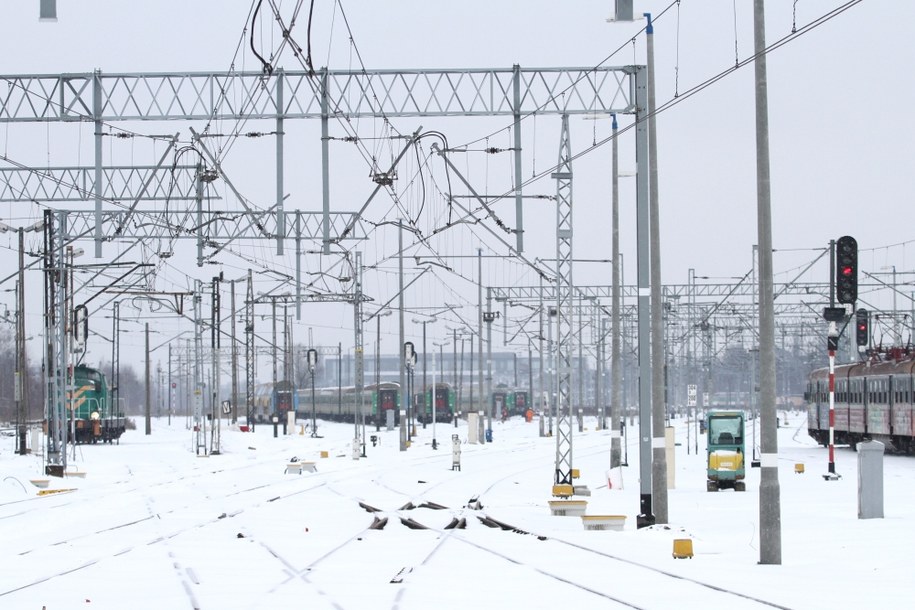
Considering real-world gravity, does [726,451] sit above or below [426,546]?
above

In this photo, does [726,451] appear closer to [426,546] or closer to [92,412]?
[426,546]

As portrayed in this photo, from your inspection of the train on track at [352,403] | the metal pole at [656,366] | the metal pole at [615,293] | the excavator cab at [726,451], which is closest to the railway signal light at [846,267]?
the metal pole at [656,366]

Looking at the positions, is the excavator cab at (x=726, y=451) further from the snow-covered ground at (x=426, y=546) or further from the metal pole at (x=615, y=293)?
the metal pole at (x=615, y=293)

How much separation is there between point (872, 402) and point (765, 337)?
1301 inches

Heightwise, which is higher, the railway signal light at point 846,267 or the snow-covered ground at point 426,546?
the railway signal light at point 846,267

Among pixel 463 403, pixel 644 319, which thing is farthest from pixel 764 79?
pixel 463 403

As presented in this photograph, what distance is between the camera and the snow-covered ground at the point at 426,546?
13.9 m

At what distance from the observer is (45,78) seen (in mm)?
29375

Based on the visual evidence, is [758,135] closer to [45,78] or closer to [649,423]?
[649,423]

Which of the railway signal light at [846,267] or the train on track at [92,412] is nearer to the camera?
the railway signal light at [846,267]

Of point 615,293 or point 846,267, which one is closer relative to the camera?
point 846,267

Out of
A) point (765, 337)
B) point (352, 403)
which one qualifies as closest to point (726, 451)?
point (765, 337)

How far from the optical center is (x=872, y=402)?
156ft

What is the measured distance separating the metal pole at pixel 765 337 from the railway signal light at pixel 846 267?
8.10m
